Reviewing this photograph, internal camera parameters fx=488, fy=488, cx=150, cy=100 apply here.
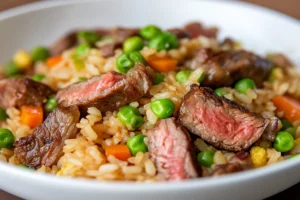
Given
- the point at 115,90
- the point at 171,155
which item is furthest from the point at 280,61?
the point at 171,155

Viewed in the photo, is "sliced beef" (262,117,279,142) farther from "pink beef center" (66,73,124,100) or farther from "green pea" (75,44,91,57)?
"green pea" (75,44,91,57)

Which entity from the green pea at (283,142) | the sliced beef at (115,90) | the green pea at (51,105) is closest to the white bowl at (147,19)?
the green pea at (51,105)

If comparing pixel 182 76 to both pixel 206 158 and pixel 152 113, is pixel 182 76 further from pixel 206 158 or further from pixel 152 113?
pixel 206 158

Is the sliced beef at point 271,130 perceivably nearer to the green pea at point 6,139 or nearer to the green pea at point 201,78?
the green pea at point 201,78

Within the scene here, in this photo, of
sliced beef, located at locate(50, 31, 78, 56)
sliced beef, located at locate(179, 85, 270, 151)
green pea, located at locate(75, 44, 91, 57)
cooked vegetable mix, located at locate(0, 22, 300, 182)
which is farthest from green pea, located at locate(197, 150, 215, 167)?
sliced beef, located at locate(50, 31, 78, 56)

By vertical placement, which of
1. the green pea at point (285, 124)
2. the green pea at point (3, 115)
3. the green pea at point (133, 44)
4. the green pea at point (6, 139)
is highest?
the green pea at point (133, 44)

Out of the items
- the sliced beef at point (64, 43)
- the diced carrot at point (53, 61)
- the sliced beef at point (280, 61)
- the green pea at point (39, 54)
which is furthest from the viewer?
the green pea at point (39, 54)
